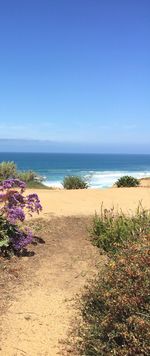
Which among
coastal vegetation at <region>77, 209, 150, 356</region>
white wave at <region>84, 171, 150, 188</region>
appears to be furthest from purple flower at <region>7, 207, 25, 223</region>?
white wave at <region>84, 171, 150, 188</region>

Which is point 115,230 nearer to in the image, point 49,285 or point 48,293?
point 49,285

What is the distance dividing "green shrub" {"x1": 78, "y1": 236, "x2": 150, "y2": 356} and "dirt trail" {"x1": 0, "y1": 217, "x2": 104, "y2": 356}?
39 cm

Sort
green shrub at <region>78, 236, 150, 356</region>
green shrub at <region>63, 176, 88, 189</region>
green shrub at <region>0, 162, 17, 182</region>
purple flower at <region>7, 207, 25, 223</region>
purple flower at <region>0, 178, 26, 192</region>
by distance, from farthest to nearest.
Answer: green shrub at <region>0, 162, 17, 182</region>
green shrub at <region>63, 176, 88, 189</region>
purple flower at <region>0, 178, 26, 192</region>
purple flower at <region>7, 207, 25, 223</region>
green shrub at <region>78, 236, 150, 356</region>

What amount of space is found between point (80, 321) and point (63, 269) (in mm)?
1860

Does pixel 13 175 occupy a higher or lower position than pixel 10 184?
lower

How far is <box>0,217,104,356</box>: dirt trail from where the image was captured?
4.64 m

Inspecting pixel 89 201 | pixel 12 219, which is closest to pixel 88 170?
pixel 89 201

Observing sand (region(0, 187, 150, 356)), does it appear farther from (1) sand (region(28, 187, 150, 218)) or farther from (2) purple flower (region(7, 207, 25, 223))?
(2) purple flower (region(7, 207, 25, 223))

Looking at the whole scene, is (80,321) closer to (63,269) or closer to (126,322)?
(126,322)

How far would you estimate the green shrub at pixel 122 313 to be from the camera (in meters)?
3.74

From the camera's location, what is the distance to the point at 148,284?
4.05 m

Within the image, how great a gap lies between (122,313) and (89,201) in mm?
8257

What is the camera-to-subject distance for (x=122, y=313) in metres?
4.06

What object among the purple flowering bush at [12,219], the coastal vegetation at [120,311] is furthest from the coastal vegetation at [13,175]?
the coastal vegetation at [120,311]
